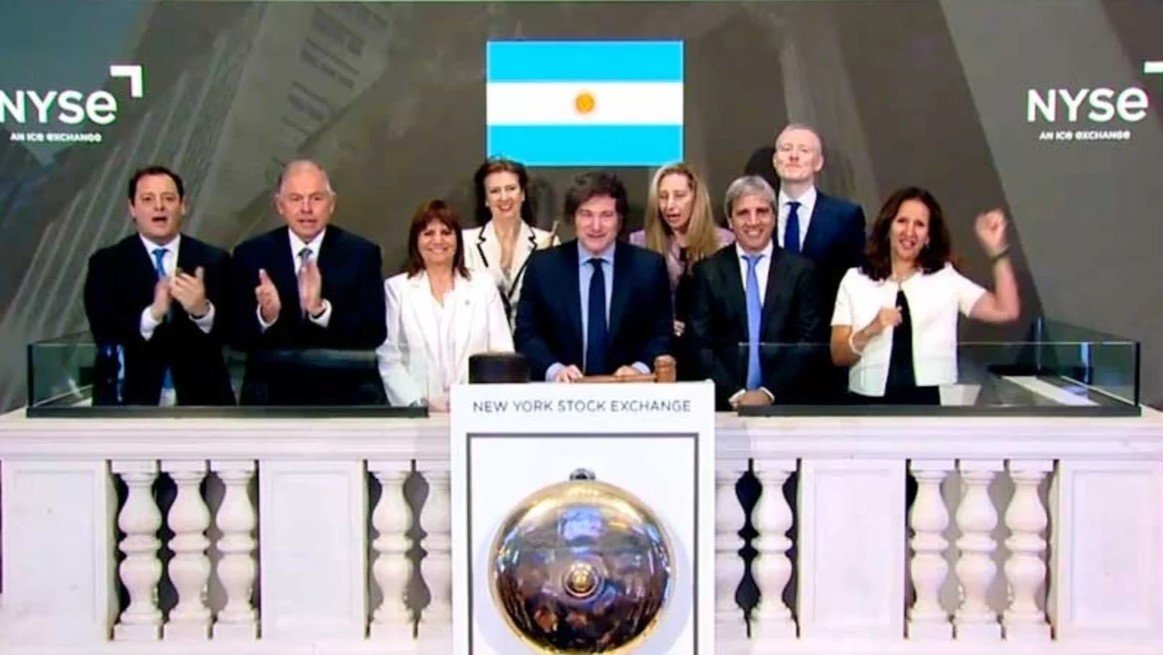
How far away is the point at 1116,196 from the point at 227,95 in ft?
10.6

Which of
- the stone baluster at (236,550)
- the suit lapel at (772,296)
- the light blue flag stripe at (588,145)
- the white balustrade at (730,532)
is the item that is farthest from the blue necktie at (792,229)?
the stone baluster at (236,550)

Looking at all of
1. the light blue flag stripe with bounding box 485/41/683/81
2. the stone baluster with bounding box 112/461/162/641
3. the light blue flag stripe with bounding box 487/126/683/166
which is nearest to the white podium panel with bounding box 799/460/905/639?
the stone baluster with bounding box 112/461/162/641

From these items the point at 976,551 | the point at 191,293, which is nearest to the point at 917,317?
the point at 976,551

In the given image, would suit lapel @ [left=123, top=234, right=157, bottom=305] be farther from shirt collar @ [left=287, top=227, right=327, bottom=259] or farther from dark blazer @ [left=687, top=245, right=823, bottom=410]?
dark blazer @ [left=687, top=245, right=823, bottom=410]

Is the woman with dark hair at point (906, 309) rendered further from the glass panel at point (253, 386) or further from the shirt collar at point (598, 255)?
Result: the glass panel at point (253, 386)

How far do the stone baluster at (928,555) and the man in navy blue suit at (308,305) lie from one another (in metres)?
1.24

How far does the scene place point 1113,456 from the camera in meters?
2.81

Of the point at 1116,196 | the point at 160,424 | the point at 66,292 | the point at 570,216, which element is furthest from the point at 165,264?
the point at 1116,196

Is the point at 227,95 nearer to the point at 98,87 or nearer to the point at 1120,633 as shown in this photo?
the point at 98,87

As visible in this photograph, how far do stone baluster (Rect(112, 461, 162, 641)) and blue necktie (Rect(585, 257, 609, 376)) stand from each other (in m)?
1.37

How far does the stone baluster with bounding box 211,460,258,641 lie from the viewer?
286 centimetres

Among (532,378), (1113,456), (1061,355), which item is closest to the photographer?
(1113,456)

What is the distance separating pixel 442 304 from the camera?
387 centimetres

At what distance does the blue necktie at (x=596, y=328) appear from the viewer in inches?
150
